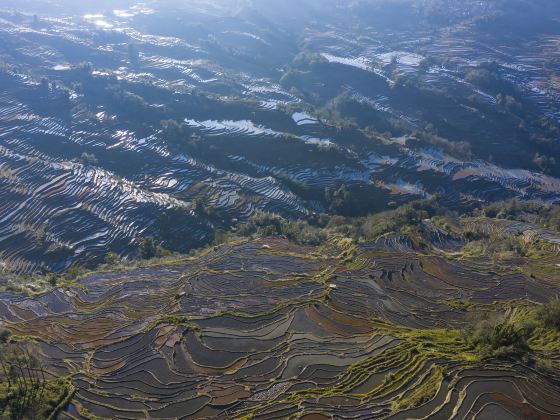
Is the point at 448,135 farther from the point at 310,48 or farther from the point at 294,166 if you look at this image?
the point at 310,48

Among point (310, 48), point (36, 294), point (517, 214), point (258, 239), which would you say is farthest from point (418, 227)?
point (310, 48)

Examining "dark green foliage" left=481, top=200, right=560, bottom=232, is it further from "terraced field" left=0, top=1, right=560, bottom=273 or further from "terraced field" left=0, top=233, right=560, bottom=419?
"terraced field" left=0, top=233, right=560, bottom=419

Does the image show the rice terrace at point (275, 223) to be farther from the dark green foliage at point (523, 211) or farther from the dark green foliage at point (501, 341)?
the dark green foliage at point (523, 211)

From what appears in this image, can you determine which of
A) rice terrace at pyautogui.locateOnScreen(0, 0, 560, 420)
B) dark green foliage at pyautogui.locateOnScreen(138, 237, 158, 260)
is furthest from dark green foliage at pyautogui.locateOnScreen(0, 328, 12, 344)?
dark green foliage at pyautogui.locateOnScreen(138, 237, 158, 260)

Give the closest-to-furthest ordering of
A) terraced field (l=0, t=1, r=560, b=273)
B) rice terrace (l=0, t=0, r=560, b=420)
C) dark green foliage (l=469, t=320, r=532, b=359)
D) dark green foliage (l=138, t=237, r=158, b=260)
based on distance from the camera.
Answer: dark green foliage (l=469, t=320, r=532, b=359) < rice terrace (l=0, t=0, r=560, b=420) < dark green foliage (l=138, t=237, r=158, b=260) < terraced field (l=0, t=1, r=560, b=273)

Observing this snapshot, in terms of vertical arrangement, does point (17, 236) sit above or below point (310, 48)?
below

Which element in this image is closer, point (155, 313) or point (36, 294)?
point (155, 313)
